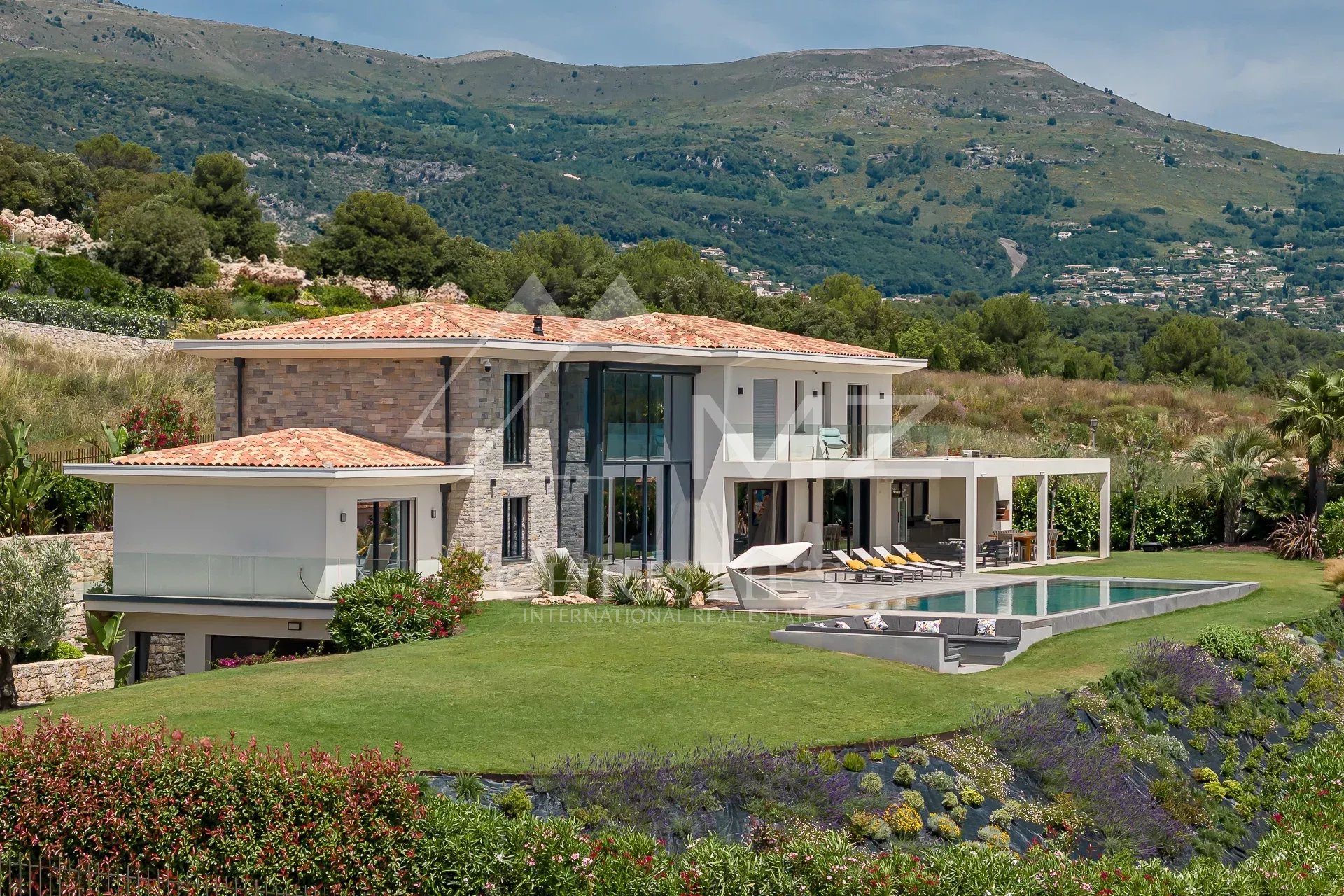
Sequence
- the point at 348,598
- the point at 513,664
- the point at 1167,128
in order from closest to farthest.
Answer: the point at 513,664 < the point at 348,598 < the point at 1167,128

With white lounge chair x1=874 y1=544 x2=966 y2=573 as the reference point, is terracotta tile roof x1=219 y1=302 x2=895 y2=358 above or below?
above

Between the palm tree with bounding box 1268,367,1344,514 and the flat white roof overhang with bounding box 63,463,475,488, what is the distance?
2535 centimetres

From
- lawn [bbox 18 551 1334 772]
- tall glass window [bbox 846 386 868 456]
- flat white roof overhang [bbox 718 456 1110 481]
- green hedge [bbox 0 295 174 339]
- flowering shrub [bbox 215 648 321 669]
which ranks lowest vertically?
flowering shrub [bbox 215 648 321 669]

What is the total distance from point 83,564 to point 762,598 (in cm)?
1326

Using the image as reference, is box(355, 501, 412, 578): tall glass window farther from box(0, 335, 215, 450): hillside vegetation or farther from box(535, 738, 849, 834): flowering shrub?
box(535, 738, 849, 834): flowering shrub

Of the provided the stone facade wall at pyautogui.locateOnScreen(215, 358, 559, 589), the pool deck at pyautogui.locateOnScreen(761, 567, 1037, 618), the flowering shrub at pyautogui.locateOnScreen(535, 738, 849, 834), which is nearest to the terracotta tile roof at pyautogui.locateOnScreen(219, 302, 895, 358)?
the stone facade wall at pyautogui.locateOnScreen(215, 358, 559, 589)

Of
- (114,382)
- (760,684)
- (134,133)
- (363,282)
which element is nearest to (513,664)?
(760,684)

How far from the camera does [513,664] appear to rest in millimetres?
21438

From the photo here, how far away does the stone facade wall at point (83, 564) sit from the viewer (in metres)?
26.8

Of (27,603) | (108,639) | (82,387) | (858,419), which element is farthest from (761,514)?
(27,603)

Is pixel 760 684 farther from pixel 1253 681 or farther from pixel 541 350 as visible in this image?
pixel 541 350

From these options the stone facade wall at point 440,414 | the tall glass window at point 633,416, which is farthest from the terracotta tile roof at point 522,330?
the tall glass window at point 633,416

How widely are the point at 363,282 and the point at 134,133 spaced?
3278 inches

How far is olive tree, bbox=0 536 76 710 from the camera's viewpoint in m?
21.4
